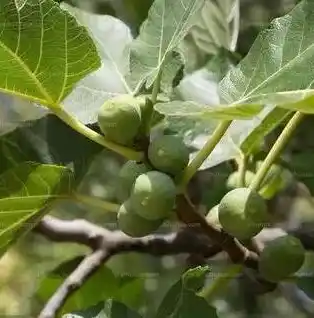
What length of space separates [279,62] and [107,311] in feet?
0.61

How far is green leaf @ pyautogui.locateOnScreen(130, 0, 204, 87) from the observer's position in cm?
52

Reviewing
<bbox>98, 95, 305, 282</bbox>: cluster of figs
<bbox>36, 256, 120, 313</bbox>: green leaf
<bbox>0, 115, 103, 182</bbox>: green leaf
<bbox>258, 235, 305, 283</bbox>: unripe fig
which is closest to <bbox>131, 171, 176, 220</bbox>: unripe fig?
<bbox>98, 95, 305, 282</bbox>: cluster of figs

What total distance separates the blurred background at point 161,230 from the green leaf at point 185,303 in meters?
0.09

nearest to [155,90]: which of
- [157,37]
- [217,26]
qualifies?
[157,37]

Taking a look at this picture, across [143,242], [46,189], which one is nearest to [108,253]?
[143,242]

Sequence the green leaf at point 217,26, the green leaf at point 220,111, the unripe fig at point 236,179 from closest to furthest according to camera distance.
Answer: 1. the green leaf at point 220,111
2. the unripe fig at point 236,179
3. the green leaf at point 217,26

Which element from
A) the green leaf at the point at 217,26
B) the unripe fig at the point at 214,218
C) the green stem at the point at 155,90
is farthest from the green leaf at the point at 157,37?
the green leaf at the point at 217,26

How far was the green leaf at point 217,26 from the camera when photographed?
824 mm

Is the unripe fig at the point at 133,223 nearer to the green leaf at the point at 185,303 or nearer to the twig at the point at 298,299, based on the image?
the green leaf at the point at 185,303

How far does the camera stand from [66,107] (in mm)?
561

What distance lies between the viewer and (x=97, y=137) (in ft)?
1.64

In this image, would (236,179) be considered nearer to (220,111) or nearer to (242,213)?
(242,213)

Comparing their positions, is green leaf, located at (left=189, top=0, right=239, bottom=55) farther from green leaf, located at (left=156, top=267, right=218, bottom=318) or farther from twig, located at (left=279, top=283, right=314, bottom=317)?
green leaf, located at (left=156, top=267, right=218, bottom=318)

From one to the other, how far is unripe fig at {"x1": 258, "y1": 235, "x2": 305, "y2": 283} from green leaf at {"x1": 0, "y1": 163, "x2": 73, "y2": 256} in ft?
0.46
